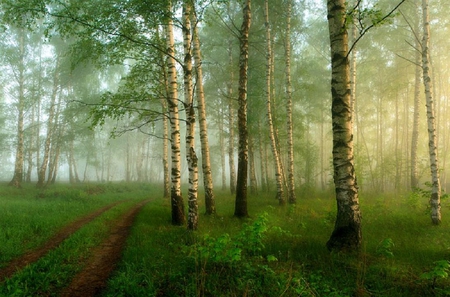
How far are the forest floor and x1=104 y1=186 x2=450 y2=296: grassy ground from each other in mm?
331

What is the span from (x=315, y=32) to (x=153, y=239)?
2912 cm

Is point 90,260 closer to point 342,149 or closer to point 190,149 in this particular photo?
point 190,149

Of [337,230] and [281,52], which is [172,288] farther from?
[281,52]

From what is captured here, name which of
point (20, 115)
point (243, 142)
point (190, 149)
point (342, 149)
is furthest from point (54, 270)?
point (20, 115)

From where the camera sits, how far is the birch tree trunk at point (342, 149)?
A: 5773 mm

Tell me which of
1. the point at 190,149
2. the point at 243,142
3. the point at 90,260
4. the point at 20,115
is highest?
the point at 20,115

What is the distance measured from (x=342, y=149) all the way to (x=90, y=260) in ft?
21.4

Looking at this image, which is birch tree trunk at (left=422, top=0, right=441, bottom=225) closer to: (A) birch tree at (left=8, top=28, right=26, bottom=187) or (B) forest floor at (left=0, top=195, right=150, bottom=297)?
(B) forest floor at (left=0, top=195, right=150, bottom=297)

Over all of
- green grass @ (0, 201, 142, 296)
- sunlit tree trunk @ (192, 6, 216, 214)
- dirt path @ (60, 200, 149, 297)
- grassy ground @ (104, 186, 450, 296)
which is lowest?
dirt path @ (60, 200, 149, 297)

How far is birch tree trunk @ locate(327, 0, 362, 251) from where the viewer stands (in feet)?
18.9

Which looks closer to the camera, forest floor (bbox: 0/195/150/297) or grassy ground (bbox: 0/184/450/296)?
grassy ground (bbox: 0/184/450/296)

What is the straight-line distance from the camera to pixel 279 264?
17.1ft

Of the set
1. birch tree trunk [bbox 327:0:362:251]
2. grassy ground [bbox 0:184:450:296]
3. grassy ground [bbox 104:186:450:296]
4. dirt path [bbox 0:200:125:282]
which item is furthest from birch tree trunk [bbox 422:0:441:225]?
dirt path [bbox 0:200:125:282]

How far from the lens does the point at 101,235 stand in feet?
26.6
